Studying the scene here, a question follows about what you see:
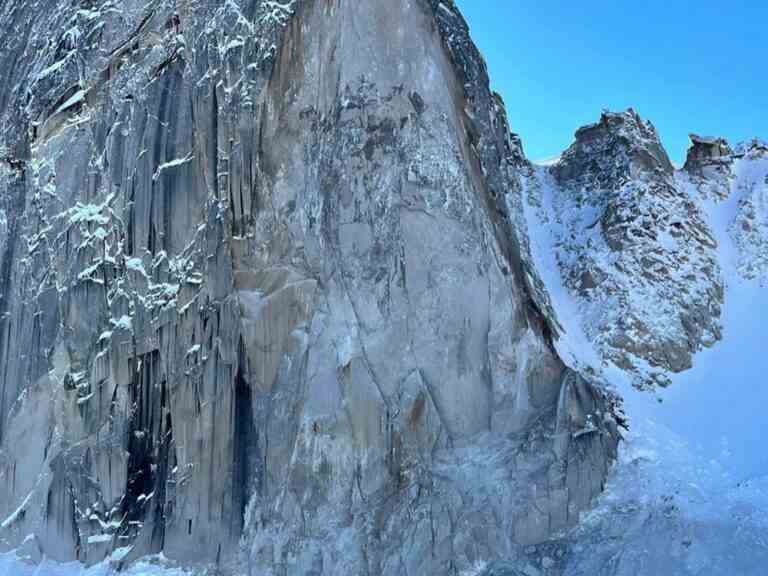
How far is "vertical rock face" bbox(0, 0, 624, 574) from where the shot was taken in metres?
18.0

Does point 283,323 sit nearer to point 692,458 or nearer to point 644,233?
point 692,458

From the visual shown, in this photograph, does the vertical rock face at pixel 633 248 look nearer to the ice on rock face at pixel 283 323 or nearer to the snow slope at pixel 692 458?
the snow slope at pixel 692 458

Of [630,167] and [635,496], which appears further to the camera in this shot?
[630,167]

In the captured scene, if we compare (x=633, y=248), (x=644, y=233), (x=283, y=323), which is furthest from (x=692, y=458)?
(x=283, y=323)

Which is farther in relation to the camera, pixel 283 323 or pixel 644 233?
pixel 644 233

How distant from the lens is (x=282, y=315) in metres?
19.2

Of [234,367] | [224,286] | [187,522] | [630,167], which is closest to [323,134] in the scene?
[224,286]

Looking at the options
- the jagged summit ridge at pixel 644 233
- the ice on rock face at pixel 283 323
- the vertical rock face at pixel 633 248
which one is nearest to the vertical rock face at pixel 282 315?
the ice on rock face at pixel 283 323

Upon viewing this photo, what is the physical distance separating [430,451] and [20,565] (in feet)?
32.5

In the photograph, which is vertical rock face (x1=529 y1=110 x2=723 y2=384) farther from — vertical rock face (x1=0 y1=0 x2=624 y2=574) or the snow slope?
vertical rock face (x1=0 y1=0 x2=624 y2=574)

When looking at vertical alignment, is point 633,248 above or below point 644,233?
below

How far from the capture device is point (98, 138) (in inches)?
839

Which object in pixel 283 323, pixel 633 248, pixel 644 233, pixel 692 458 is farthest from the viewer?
pixel 644 233

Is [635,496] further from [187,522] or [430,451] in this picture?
[187,522]
